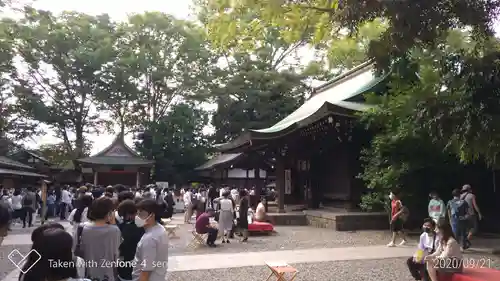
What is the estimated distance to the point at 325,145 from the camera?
55.6 feet

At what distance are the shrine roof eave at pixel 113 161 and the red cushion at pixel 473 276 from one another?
26506 mm

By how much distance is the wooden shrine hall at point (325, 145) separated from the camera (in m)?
14.8

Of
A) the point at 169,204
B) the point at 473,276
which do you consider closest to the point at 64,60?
the point at 169,204

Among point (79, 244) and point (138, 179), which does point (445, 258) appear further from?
point (138, 179)

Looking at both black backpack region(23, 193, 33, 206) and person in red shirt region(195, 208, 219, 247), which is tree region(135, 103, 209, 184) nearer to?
black backpack region(23, 193, 33, 206)

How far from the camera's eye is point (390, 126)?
12.7 metres

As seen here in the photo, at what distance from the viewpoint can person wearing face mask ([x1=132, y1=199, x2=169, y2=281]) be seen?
3.59 metres

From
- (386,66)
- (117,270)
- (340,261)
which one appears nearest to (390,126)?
(340,261)

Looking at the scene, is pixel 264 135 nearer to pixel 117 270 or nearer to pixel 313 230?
pixel 313 230

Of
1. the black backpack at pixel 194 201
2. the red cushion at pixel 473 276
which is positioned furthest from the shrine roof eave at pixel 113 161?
the red cushion at pixel 473 276

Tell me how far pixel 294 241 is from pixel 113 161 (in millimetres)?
21456

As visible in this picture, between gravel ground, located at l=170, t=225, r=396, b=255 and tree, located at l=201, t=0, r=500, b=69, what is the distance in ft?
18.4

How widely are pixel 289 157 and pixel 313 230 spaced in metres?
4.72

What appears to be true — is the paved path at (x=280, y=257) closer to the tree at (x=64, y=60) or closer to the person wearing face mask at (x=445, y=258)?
the person wearing face mask at (x=445, y=258)
